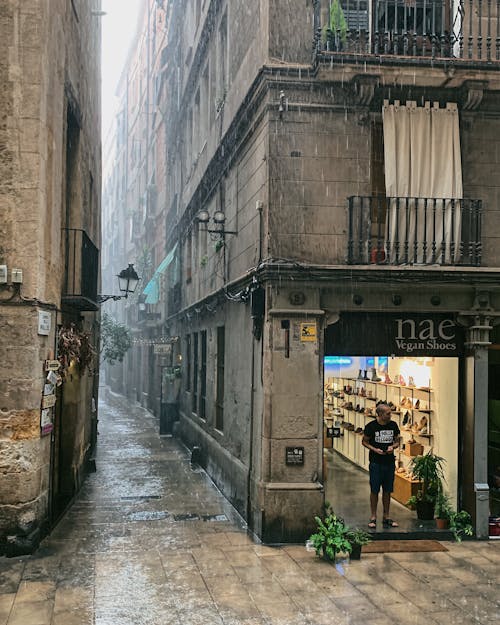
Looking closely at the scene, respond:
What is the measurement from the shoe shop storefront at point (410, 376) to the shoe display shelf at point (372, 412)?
19 millimetres

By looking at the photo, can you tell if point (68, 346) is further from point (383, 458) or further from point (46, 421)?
point (383, 458)

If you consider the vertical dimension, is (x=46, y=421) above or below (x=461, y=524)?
above

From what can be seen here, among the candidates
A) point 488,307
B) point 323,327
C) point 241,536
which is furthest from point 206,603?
point 488,307

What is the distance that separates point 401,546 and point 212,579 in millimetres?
3226

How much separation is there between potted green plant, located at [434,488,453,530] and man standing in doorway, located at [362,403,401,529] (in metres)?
0.70

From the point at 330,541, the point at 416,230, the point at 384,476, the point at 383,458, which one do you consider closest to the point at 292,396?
the point at 383,458

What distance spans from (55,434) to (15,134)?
16.3 ft

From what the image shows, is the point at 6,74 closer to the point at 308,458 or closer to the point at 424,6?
Answer: the point at 424,6

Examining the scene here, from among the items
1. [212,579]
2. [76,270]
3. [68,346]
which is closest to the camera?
[212,579]

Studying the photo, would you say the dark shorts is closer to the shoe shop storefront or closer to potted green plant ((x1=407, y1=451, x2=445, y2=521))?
potted green plant ((x1=407, y1=451, x2=445, y2=521))

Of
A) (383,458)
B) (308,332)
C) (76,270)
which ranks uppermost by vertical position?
(76,270)

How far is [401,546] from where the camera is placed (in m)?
10.4

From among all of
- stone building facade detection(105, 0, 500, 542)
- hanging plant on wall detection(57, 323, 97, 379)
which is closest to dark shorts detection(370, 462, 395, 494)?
stone building facade detection(105, 0, 500, 542)

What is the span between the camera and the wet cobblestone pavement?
764cm
